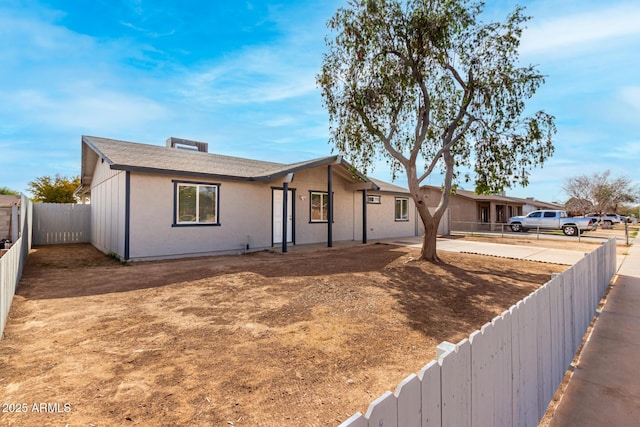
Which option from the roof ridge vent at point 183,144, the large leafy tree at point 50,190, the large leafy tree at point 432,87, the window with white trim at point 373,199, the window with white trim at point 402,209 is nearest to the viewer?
the large leafy tree at point 432,87

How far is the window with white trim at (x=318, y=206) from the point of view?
46.2ft

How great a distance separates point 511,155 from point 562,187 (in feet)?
144

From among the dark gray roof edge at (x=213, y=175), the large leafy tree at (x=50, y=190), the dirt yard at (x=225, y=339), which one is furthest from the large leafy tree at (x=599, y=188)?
the large leafy tree at (x=50, y=190)

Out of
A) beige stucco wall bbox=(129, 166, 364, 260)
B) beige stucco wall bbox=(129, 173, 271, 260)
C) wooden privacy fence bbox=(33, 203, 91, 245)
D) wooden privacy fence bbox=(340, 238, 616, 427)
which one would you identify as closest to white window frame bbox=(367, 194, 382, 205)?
beige stucco wall bbox=(129, 166, 364, 260)

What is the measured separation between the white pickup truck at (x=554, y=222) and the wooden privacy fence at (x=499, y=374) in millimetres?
22570

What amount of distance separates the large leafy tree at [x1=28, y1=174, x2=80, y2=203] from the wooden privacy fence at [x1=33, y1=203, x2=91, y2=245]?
10.7 m


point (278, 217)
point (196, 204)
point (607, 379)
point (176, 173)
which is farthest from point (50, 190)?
point (607, 379)

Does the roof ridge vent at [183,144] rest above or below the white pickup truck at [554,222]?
above

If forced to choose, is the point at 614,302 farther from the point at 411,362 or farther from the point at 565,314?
the point at 411,362

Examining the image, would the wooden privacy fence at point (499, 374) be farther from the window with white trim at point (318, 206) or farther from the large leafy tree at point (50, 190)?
the large leafy tree at point (50, 190)

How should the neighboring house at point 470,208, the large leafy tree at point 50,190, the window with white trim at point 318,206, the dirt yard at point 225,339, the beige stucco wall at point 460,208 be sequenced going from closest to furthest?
the dirt yard at point 225,339 < the window with white trim at point 318,206 < the large leafy tree at point 50,190 < the neighboring house at point 470,208 < the beige stucco wall at point 460,208

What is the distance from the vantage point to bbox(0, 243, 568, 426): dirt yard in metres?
2.48

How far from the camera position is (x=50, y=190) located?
23.8m

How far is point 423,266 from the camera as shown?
859cm
